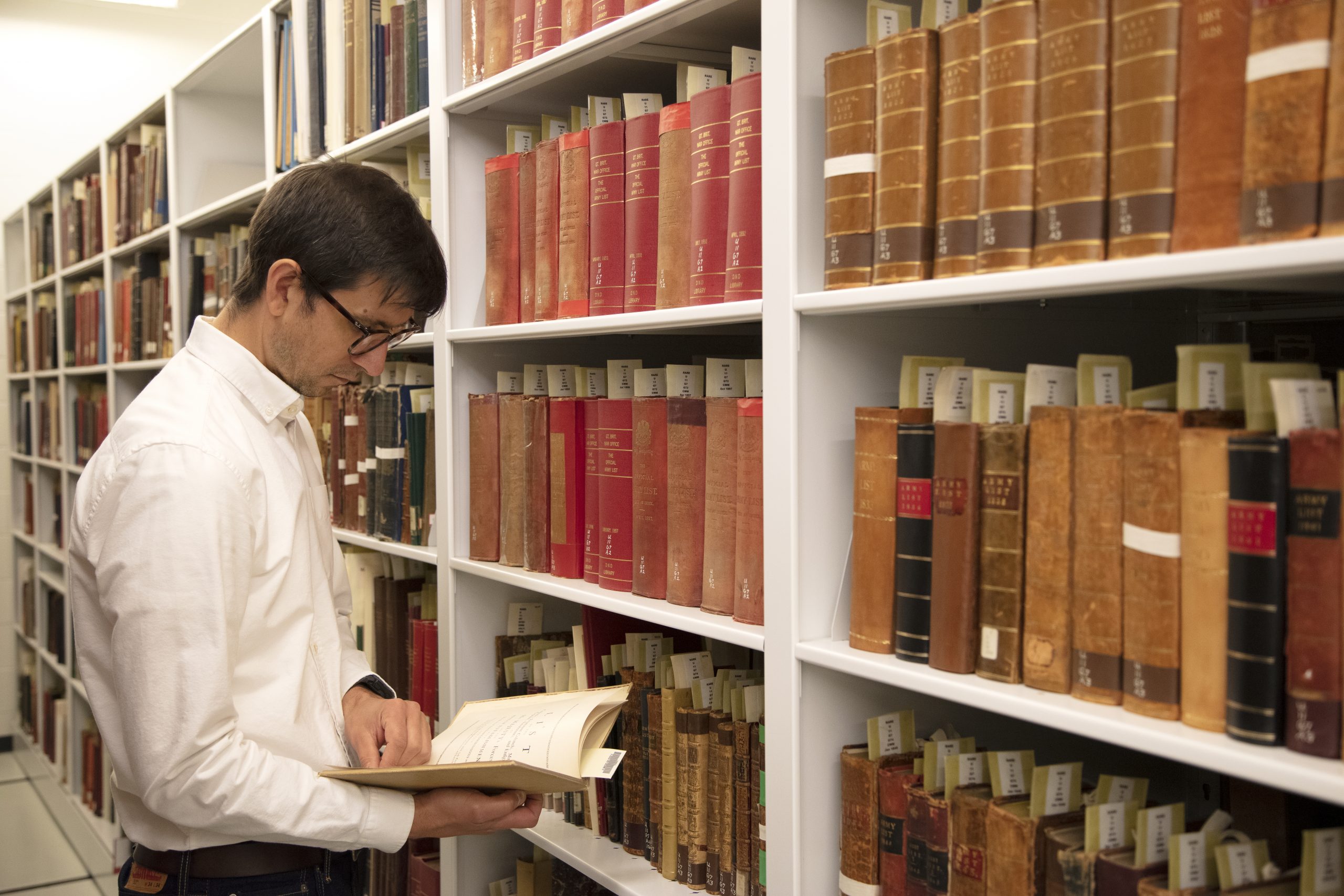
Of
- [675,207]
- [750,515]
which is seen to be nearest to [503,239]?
[675,207]

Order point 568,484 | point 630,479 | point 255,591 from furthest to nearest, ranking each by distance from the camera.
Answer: point 568,484 < point 630,479 < point 255,591

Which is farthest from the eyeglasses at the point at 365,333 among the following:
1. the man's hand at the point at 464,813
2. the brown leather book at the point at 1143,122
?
the brown leather book at the point at 1143,122

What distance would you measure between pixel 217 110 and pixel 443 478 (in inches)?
83.2

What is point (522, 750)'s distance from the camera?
1.32m

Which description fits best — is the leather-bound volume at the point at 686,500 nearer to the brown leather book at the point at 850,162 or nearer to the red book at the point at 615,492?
the red book at the point at 615,492

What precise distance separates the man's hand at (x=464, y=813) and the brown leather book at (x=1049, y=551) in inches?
27.5

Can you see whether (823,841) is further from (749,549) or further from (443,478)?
(443,478)

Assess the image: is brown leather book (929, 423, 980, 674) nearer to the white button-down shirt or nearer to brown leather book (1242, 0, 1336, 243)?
brown leather book (1242, 0, 1336, 243)

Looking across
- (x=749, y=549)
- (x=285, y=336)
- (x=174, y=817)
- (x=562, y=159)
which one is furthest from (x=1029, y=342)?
(x=174, y=817)

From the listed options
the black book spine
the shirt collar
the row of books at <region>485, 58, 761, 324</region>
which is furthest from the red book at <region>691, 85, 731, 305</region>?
the black book spine

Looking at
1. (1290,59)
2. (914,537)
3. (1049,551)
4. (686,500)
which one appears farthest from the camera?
(686,500)

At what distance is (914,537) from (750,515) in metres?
0.25

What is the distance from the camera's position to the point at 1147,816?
3.17 ft

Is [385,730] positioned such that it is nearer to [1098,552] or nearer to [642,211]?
[642,211]
